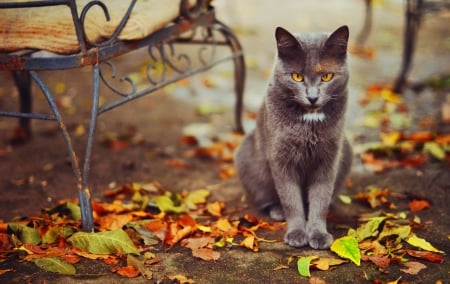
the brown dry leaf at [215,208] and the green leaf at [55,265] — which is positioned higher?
the green leaf at [55,265]

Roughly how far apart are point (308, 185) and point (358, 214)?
12.7 inches

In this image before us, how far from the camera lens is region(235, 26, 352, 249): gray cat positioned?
2.15 m

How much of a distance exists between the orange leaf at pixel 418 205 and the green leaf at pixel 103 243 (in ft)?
4.26

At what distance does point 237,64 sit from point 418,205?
144 cm

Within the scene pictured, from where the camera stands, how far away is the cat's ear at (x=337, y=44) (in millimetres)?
2119

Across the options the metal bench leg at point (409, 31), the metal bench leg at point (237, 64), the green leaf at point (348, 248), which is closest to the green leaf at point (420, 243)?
the green leaf at point (348, 248)

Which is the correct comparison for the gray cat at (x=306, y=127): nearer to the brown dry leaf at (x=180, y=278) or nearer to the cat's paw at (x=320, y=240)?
the cat's paw at (x=320, y=240)

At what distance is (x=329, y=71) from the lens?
7.06 feet

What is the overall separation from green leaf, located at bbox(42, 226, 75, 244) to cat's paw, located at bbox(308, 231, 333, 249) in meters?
0.97

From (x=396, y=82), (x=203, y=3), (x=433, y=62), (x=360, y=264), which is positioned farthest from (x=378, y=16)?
(x=360, y=264)

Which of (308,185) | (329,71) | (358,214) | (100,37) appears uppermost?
(100,37)

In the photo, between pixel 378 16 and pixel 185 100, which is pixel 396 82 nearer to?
pixel 185 100

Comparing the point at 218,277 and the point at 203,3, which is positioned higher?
the point at 203,3

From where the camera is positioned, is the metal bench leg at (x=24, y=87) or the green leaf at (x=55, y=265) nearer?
the green leaf at (x=55, y=265)
